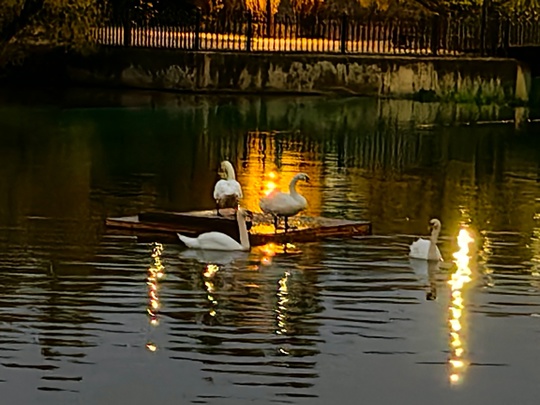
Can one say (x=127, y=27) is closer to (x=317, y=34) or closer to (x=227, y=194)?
(x=317, y=34)

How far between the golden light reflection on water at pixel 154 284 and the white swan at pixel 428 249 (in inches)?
104

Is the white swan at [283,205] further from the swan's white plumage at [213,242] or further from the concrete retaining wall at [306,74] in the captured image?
the concrete retaining wall at [306,74]

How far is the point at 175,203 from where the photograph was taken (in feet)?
67.0

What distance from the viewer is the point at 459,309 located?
13719mm

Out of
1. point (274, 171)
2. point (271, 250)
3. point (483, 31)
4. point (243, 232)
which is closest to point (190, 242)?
point (243, 232)

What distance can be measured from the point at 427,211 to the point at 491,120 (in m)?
16.8

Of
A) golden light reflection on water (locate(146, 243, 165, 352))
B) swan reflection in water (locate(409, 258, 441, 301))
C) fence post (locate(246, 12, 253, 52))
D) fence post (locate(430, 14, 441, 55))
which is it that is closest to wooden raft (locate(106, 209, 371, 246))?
golden light reflection on water (locate(146, 243, 165, 352))

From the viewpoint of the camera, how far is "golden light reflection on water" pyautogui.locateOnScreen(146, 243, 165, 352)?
12.9 meters

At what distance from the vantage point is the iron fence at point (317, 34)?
140 feet

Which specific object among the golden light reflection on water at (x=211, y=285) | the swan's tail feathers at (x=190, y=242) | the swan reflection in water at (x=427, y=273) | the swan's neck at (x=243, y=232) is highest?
the swan's neck at (x=243, y=232)

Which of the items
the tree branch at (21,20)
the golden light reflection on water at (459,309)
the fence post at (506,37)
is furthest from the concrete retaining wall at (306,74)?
the golden light reflection on water at (459,309)

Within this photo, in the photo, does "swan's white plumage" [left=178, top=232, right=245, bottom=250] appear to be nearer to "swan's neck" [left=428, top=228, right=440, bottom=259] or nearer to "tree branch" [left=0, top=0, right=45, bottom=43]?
"swan's neck" [left=428, top=228, right=440, bottom=259]

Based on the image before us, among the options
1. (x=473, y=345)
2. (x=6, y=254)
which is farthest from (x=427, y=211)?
(x=473, y=345)

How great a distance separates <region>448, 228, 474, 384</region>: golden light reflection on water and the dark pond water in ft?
0.09
